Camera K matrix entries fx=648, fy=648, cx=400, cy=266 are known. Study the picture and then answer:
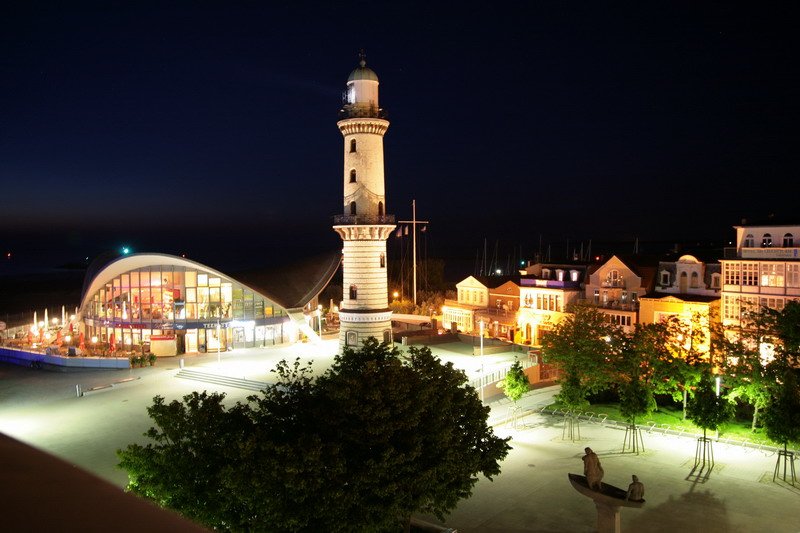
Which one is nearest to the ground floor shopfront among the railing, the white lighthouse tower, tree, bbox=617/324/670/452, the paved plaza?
the paved plaza

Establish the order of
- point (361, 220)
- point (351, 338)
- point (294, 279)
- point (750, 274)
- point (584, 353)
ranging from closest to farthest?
point (584, 353) < point (750, 274) < point (361, 220) < point (351, 338) < point (294, 279)

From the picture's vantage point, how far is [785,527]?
789 inches

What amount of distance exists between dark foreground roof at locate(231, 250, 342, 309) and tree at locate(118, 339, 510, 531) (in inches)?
1506

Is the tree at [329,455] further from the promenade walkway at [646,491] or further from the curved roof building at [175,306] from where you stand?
the curved roof building at [175,306]

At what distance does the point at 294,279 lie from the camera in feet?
199

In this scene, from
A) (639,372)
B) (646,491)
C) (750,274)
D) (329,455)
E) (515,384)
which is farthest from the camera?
(750,274)

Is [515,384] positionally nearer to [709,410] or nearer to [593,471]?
[709,410]

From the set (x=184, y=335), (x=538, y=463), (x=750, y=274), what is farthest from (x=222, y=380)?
(x=750, y=274)

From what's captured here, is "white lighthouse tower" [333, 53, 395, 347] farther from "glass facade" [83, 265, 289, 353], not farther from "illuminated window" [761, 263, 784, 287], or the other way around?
"illuminated window" [761, 263, 784, 287]

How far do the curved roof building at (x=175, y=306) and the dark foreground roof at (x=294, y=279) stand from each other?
508 mm

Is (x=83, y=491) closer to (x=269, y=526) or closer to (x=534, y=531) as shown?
(x=269, y=526)

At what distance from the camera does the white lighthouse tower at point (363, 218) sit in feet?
156

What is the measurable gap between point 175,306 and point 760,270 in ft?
142

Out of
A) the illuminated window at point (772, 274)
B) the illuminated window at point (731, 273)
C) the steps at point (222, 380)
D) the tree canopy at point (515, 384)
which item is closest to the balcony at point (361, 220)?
the steps at point (222, 380)
